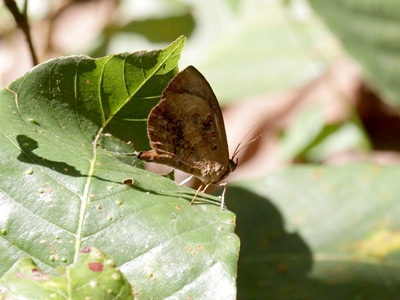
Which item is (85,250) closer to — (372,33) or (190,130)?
(190,130)

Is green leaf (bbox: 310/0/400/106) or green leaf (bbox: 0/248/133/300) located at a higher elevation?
green leaf (bbox: 0/248/133/300)

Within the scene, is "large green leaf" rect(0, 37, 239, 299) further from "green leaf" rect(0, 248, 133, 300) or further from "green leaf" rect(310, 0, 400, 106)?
"green leaf" rect(310, 0, 400, 106)

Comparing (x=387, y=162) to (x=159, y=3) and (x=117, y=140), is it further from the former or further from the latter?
(x=117, y=140)

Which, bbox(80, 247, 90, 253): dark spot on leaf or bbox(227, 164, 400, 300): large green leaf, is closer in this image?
bbox(80, 247, 90, 253): dark spot on leaf

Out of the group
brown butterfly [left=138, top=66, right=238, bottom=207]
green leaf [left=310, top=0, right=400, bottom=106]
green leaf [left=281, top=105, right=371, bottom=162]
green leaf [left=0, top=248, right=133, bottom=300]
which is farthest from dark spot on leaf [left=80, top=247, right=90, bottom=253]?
green leaf [left=281, top=105, right=371, bottom=162]

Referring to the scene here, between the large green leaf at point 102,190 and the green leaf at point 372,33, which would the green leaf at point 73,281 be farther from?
the green leaf at point 372,33

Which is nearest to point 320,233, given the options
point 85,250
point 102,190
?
point 102,190

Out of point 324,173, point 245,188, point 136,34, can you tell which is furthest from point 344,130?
point 136,34

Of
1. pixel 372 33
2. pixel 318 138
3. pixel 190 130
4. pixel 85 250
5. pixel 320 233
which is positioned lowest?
pixel 318 138
